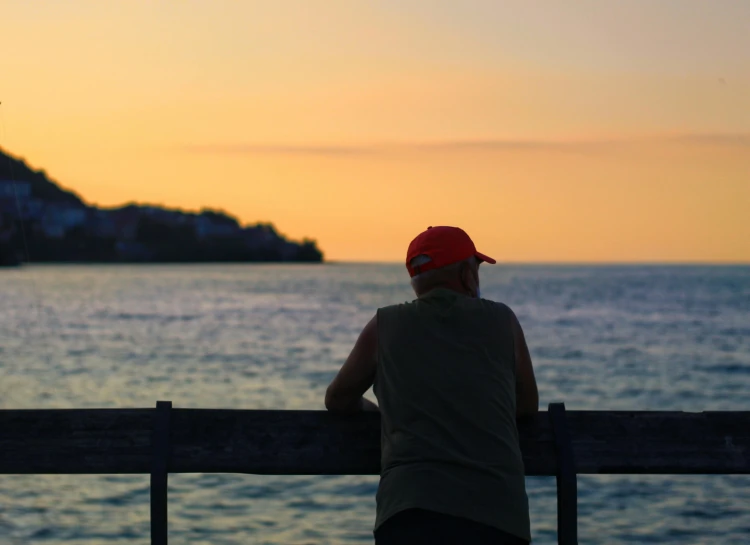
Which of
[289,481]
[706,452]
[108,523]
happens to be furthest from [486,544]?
[289,481]

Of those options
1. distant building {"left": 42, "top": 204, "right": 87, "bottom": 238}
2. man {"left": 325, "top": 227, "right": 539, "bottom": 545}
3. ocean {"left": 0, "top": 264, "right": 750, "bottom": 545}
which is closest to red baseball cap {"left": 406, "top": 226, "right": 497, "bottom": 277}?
man {"left": 325, "top": 227, "right": 539, "bottom": 545}

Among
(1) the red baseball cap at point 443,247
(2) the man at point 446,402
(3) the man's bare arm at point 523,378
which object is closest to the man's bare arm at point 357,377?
(2) the man at point 446,402

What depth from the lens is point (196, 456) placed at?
3531 mm

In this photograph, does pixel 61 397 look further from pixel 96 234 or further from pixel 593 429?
pixel 96 234

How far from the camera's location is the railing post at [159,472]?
346 centimetres

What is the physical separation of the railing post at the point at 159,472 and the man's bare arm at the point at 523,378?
3.94 feet

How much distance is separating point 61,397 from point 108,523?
43.8 feet

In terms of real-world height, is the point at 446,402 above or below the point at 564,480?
above

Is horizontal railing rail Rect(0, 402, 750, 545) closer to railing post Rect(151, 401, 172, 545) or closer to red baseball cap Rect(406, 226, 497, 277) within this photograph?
railing post Rect(151, 401, 172, 545)

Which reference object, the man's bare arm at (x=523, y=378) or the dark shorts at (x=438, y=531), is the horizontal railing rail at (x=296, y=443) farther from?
the dark shorts at (x=438, y=531)

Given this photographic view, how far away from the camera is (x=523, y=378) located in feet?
10.9

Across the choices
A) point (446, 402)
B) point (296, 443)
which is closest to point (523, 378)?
point (446, 402)

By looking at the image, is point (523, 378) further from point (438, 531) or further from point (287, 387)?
point (287, 387)

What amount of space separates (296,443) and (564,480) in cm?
94
